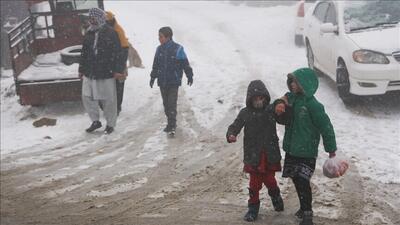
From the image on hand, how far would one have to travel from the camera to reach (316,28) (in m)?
10.5

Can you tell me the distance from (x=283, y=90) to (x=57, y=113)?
430 centimetres

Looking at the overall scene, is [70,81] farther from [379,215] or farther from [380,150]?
[379,215]

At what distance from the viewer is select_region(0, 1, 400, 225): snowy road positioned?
17.3 feet

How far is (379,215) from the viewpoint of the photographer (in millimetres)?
4902

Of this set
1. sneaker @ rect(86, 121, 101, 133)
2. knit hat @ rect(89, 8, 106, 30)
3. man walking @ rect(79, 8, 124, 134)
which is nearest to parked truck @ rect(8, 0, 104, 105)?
sneaker @ rect(86, 121, 101, 133)

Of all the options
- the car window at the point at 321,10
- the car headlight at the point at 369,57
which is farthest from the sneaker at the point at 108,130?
the car window at the point at 321,10

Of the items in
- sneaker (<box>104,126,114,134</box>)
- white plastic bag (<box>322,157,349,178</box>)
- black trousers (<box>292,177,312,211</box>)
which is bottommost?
sneaker (<box>104,126,114,134</box>)

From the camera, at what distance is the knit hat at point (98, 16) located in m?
8.25

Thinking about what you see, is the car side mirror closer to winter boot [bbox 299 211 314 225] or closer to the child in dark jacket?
the child in dark jacket

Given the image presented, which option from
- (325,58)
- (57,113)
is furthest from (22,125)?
(325,58)

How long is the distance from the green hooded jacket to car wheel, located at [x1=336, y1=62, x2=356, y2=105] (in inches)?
173

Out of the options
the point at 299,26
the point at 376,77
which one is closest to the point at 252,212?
the point at 376,77

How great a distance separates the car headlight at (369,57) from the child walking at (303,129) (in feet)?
13.2

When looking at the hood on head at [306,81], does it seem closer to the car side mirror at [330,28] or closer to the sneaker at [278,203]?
the sneaker at [278,203]
